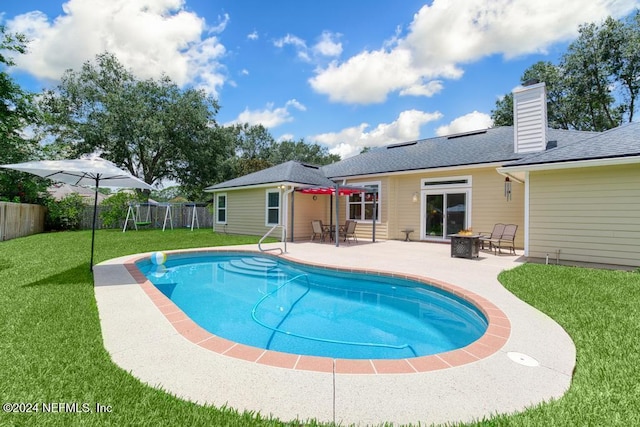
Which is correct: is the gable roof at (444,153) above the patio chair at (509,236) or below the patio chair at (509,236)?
above

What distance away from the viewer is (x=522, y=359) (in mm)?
2699

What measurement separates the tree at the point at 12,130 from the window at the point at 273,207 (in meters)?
12.4

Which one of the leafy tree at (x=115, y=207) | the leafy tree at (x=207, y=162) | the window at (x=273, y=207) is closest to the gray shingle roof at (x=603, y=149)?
the window at (x=273, y=207)

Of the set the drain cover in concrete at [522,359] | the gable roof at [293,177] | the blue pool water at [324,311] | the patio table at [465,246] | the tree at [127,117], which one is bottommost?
the blue pool water at [324,311]

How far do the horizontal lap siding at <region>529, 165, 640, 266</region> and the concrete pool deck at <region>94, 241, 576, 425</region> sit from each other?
5.13 metres

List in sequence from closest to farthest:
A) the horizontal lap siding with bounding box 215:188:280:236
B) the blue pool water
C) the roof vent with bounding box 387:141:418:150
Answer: the blue pool water < the horizontal lap siding with bounding box 215:188:280:236 < the roof vent with bounding box 387:141:418:150

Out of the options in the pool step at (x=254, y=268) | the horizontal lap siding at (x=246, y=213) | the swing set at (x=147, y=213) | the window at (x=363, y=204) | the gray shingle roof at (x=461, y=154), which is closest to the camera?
the gray shingle roof at (x=461, y=154)

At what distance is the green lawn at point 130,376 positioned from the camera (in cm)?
187

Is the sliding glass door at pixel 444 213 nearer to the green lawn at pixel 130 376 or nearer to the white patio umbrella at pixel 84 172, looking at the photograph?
the green lawn at pixel 130 376

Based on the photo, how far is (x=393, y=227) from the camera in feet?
42.8

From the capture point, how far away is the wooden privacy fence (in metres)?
12.0

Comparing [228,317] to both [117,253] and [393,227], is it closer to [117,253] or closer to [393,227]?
[117,253]

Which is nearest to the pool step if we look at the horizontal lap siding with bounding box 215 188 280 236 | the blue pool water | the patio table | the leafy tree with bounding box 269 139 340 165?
the blue pool water

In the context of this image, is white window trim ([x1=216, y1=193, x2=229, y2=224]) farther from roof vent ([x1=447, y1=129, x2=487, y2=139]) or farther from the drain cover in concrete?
the drain cover in concrete
